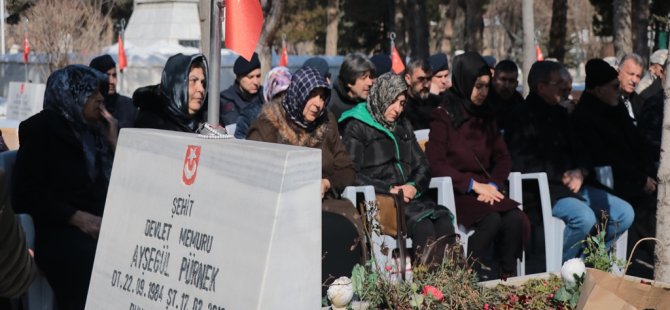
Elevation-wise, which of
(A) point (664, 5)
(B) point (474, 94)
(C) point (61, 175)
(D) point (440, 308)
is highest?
(A) point (664, 5)

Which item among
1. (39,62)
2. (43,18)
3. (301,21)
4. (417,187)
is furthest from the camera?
(301,21)

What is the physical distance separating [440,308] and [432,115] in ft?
11.1

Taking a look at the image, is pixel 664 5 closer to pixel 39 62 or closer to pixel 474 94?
pixel 39 62

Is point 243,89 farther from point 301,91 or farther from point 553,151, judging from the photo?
point 301,91

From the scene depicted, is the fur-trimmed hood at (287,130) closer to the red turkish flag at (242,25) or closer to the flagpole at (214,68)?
the red turkish flag at (242,25)

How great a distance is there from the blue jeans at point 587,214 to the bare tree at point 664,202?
239cm

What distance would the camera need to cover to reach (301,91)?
6.83 m

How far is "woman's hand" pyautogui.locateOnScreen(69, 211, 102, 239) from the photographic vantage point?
588 cm

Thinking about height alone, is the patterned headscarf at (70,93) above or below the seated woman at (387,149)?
above

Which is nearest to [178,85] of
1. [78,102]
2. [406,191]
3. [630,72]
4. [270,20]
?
[78,102]

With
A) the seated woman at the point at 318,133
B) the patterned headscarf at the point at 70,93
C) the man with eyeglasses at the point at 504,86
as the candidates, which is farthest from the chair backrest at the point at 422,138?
the patterned headscarf at the point at 70,93

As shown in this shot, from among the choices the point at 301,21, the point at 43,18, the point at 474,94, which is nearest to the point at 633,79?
the point at 474,94

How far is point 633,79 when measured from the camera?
33.7 feet

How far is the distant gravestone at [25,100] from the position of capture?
1569 centimetres
